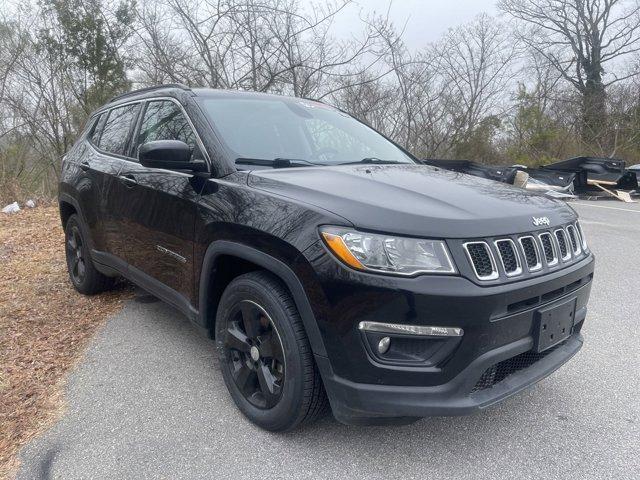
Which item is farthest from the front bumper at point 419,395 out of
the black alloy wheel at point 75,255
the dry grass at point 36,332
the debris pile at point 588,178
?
the debris pile at point 588,178

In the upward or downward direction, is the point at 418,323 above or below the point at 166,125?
below

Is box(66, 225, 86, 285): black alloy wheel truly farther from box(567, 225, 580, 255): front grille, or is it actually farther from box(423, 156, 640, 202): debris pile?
box(423, 156, 640, 202): debris pile

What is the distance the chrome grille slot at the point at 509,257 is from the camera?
2.06 m

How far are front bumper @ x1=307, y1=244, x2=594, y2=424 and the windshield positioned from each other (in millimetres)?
1146

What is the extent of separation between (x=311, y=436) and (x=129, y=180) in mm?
2095

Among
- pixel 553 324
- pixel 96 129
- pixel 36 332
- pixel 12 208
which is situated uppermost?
pixel 96 129

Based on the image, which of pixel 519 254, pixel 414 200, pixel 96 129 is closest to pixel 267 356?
pixel 414 200

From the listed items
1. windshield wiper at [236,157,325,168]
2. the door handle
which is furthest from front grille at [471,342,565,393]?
the door handle

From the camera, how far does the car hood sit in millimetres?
2021

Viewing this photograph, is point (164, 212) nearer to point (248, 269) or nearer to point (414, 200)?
point (248, 269)

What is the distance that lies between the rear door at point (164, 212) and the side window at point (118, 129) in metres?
0.22

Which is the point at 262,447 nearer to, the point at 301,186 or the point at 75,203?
the point at 301,186

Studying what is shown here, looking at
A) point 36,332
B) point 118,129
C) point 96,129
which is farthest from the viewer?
point 96,129

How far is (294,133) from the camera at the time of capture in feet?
10.7
